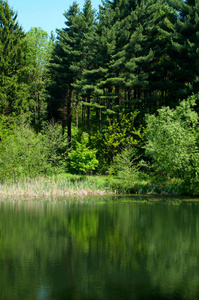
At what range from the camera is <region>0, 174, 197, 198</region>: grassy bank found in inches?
1117

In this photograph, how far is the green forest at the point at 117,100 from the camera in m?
31.9

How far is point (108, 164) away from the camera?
43062mm

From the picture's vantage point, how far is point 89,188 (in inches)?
1222

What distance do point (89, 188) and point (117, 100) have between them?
17264 millimetres

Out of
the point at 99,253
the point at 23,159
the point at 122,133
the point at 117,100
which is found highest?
the point at 117,100

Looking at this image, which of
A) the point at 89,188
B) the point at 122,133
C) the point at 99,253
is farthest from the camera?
the point at 122,133

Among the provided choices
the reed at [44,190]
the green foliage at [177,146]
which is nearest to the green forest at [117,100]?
the green foliage at [177,146]

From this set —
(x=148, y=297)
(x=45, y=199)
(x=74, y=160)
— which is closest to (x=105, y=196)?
(x=45, y=199)

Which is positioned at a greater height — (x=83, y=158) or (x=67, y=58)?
(x=67, y=58)

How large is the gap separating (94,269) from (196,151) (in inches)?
824

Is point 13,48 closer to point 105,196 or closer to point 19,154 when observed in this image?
point 19,154

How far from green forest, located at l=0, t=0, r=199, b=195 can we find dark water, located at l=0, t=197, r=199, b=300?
907 cm

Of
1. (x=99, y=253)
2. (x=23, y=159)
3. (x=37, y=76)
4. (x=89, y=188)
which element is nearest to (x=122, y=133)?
(x=89, y=188)

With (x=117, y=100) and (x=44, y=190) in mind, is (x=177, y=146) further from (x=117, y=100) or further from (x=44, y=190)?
(x=117, y=100)
